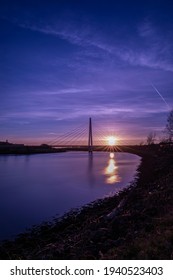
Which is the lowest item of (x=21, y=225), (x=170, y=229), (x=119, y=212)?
(x=21, y=225)

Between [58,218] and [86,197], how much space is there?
14.9 ft

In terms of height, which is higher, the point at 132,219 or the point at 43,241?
the point at 132,219

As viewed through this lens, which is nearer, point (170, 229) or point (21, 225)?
point (170, 229)

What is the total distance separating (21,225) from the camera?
32.2ft

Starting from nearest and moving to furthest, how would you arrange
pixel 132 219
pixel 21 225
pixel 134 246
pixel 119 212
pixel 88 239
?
pixel 134 246 → pixel 88 239 → pixel 132 219 → pixel 119 212 → pixel 21 225

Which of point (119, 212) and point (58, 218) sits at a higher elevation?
point (119, 212)

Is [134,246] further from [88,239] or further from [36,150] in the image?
[36,150]

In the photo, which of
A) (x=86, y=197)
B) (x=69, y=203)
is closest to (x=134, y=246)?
(x=69, y=203)

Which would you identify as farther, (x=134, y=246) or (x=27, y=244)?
(x=27, y=244)

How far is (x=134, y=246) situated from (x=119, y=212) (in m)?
4.23

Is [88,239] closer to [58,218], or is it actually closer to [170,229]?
[170,229]

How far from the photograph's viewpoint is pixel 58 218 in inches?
419
